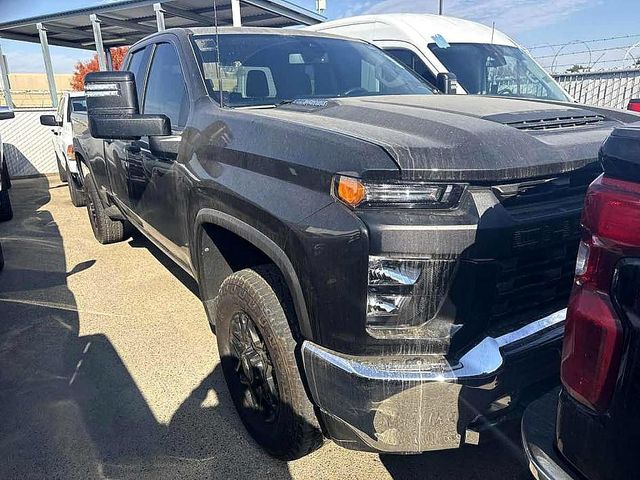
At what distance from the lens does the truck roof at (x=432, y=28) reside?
266 inches

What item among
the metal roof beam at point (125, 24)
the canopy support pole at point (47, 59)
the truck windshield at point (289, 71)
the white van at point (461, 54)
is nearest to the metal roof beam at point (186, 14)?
the metal roof beam at point (125, 24)

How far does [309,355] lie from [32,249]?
5.54m

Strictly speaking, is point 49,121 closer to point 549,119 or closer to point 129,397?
point 129,397

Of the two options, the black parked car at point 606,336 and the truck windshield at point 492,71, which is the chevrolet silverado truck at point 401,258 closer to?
the black parked car at point 606,336

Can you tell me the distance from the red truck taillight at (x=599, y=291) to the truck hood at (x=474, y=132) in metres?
0.51

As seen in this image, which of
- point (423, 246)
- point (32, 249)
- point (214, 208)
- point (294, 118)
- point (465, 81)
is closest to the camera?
point (423, 246)

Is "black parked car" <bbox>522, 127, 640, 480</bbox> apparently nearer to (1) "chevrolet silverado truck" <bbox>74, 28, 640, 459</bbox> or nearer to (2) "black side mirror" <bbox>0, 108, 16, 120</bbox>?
(1) "chevrolet silverado truck" <bbox>74, 28, 640, 459</bbox>

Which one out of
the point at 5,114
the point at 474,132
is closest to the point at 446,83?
the point at 474,132

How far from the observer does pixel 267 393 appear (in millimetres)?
2324

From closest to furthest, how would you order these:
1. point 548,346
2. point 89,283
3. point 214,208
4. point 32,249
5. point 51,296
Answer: point 548,346 < point 214,208 < point 51,296 < point 89,283 < point 32,249

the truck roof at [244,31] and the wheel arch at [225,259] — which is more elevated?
the truck roof at [244,31]

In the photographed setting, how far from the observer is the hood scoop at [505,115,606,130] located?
1.97 m

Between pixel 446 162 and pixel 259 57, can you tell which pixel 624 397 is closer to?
pixel 446 162

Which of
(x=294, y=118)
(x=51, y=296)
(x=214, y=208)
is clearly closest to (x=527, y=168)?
(x=294, y=118)
